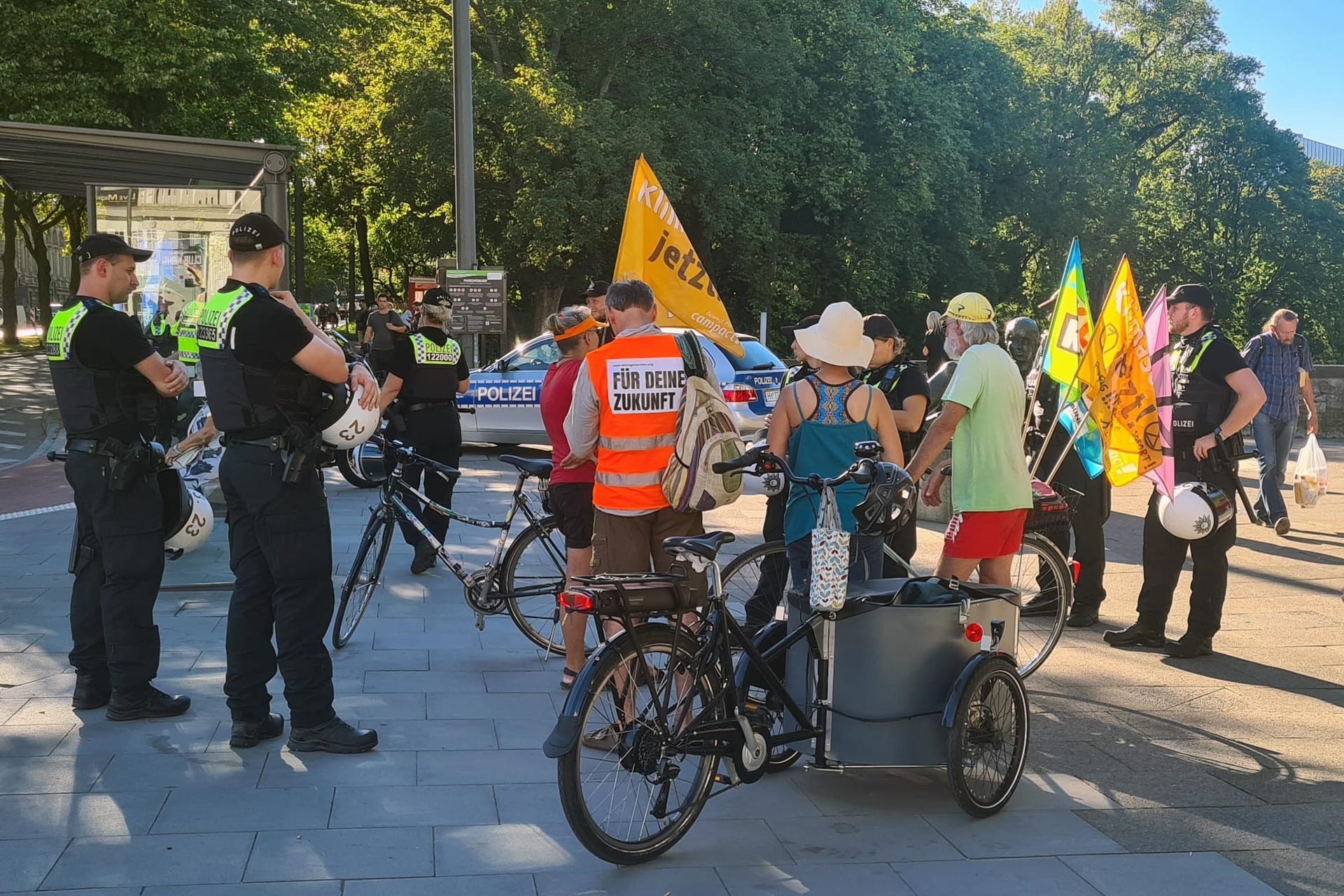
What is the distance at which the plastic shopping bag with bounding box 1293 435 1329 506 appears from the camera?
12.0 m

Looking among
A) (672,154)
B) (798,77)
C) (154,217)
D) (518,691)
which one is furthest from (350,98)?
(518,691)

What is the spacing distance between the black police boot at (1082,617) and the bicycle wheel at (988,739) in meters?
3.08

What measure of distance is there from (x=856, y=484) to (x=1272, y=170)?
153 ft

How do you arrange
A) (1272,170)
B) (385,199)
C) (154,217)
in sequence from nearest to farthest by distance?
(154,217), (385,199), (1272,170)

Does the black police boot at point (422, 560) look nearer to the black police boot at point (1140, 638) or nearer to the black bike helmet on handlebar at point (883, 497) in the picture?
the black police boot at point (1140, 638)

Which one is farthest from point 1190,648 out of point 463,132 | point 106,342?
point 463,132

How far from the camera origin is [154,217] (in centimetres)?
1116

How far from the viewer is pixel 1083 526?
7.93 meters

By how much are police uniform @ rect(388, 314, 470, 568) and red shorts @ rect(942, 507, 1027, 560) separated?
12.0 feet

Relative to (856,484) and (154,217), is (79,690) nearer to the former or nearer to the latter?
(856,484)

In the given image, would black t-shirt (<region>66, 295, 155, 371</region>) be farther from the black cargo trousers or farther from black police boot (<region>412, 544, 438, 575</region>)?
black police boot (<region>412, 544, 438, 575</region>)

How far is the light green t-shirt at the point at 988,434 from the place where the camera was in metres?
5.79

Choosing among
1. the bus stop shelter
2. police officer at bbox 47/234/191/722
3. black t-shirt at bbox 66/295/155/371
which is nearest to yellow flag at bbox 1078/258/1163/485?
police officer at bbox 47/234/191/722

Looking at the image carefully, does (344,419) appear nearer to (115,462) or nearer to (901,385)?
(115,462)
